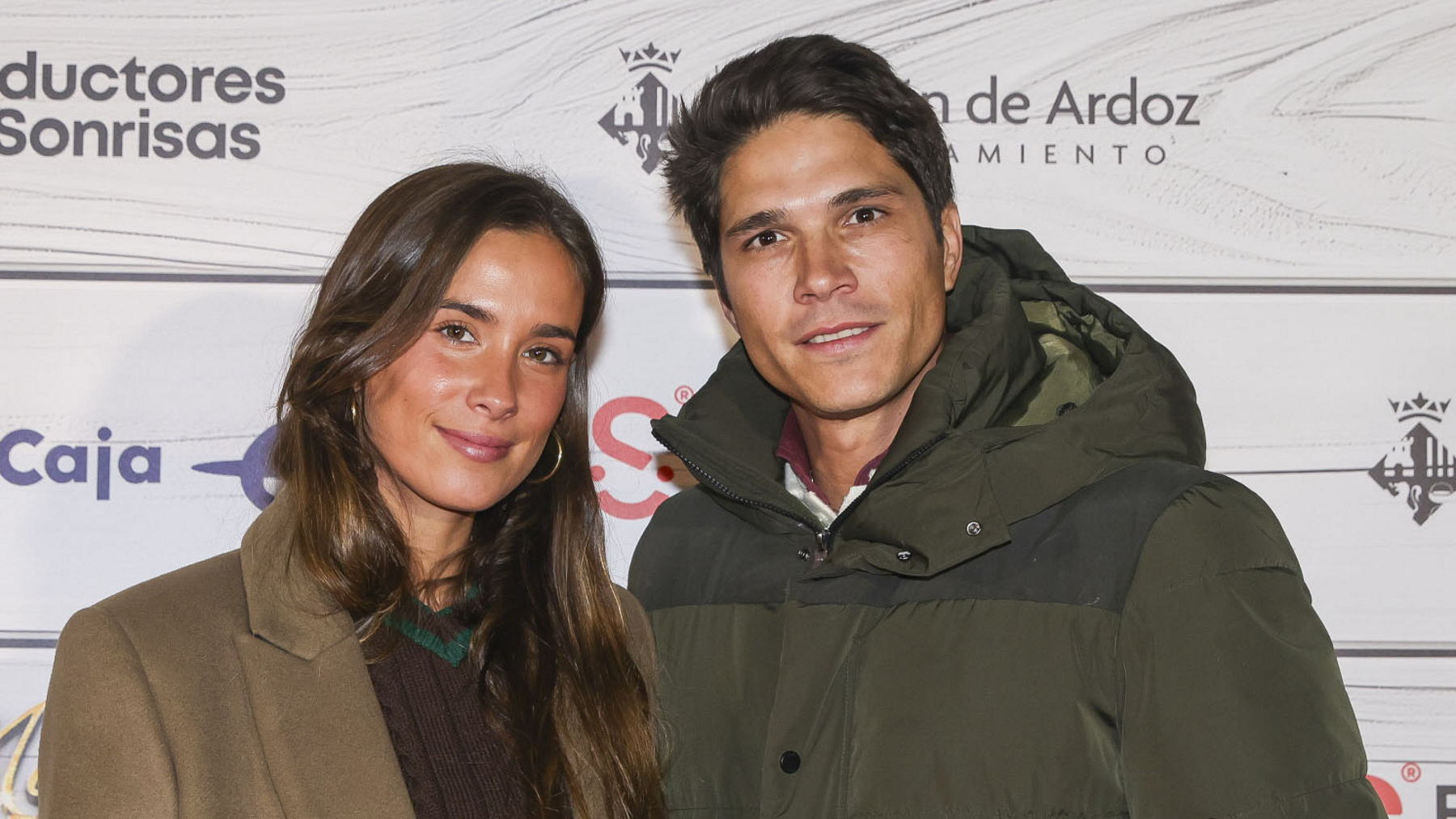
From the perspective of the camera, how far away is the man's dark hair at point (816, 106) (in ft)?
6.46

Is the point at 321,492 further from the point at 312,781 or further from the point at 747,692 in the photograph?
the point at 747,692

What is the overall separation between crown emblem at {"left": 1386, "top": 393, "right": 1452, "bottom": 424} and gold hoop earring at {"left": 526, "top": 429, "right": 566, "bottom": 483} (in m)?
1.71

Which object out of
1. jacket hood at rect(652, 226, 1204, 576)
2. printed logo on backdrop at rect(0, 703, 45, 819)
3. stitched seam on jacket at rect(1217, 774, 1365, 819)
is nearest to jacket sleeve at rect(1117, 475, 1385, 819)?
stitched seam on jacket at rect(1217, 774, 1365, 819)

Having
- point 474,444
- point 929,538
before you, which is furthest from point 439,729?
point 929,538

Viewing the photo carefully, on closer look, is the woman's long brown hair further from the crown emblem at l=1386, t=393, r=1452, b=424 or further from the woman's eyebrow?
the crown emblem at l=1386, t=393, r=1452, b=424

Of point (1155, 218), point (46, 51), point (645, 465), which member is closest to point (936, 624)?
point (645, 465)

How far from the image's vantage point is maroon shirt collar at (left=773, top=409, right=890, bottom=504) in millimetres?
2064

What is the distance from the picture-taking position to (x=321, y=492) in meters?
1.76

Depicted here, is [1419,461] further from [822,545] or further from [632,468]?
[632,468]

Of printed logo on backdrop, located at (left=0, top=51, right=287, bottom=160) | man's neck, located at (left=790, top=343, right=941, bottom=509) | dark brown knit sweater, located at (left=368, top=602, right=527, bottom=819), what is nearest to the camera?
dark brown knit sweater, located at (left=368, top=602, right=527, bottom=819)

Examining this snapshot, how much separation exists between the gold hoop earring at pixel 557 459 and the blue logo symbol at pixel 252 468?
766mm

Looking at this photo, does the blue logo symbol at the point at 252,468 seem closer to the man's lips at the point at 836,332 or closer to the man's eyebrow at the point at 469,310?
the man's eyebrow at the point at 469,310

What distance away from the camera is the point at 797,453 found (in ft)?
6.89

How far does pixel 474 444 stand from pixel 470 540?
285mm
